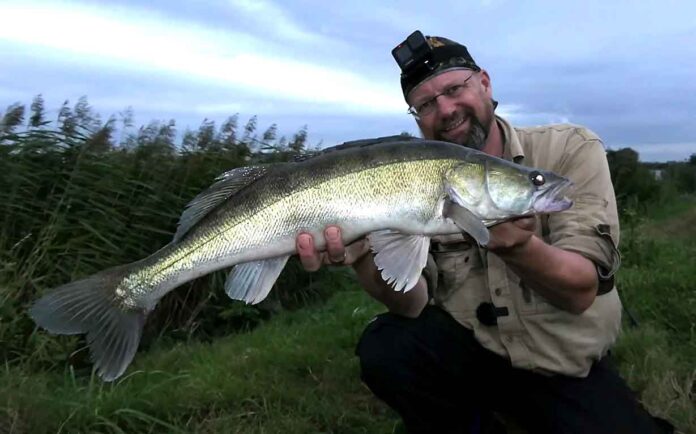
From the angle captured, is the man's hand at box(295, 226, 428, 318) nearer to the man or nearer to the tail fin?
the man

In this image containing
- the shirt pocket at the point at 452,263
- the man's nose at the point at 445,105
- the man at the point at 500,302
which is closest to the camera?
the man at the point at 500,302

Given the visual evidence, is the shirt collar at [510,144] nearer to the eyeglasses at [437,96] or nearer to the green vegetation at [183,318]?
the eyeglasses at [437,96]

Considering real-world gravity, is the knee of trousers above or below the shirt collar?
below

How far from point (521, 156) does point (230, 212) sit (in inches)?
52.9

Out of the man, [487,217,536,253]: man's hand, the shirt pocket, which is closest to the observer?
[487,217,536,253]: man's hand

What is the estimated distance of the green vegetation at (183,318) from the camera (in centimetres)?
364

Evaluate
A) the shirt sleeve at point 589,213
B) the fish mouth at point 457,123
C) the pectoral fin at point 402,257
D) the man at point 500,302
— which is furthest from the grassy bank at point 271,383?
the fish mouth at point 457,123

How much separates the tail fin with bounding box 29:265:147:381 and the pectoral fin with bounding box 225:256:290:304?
351 millimetres

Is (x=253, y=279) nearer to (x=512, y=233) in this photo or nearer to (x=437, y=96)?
(x=512, y=233)

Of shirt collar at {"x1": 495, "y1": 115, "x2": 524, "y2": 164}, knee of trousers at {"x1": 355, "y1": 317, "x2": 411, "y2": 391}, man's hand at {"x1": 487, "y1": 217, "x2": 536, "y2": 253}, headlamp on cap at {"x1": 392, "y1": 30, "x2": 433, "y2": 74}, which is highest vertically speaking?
headlamp on cap at {"x1": 392, "y1": 30, "x2": 433, "y2": 74}

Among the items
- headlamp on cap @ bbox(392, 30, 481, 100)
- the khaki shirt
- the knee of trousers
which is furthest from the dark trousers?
headlamp on cap @ bbox(392, 30, 481, 100)

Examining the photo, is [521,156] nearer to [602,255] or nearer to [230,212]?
[602,255]

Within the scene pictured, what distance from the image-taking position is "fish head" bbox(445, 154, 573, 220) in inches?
103

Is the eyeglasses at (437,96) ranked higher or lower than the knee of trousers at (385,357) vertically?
higher
